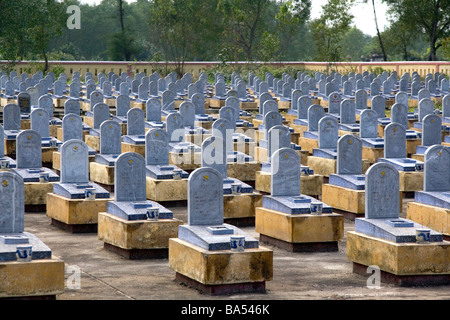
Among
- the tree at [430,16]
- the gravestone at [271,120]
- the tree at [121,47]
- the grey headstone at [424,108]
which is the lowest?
the gravestone at [271,120]

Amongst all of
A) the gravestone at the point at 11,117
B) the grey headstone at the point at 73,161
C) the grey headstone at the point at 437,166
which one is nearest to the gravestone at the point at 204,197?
the grey headstone at the point at 437,166

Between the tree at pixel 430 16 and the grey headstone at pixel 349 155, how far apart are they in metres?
34.8

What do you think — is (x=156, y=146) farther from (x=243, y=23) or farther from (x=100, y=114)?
(x=243, y=23)

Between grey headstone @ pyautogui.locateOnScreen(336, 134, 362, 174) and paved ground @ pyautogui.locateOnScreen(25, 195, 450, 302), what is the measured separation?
211cm

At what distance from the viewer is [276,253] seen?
A: 12.4 meters

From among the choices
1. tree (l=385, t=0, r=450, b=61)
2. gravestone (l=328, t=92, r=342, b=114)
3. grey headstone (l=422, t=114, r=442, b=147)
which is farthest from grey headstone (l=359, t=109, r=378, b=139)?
tree (l=385, t=0, r=450, b=61)

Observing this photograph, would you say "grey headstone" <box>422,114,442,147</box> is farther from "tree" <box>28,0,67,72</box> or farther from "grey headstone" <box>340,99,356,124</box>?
"tree" <box>28,0,67,72</box>

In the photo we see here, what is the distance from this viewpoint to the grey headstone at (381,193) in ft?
37.1

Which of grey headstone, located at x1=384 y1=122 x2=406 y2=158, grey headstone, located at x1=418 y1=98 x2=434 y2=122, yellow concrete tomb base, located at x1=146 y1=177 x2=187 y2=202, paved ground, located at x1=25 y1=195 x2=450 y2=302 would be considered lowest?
paved ground, located at x1=25 y1=195 x2=450 y2=302

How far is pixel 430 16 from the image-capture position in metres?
48.8

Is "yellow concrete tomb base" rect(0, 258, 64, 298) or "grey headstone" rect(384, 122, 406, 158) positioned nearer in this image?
"yellow concrete tomb base" rect(0, 258, 64, 298)

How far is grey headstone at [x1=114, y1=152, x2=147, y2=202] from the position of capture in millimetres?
12531

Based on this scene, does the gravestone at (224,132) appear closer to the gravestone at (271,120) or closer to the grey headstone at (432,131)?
the gravestone at (271,120)
